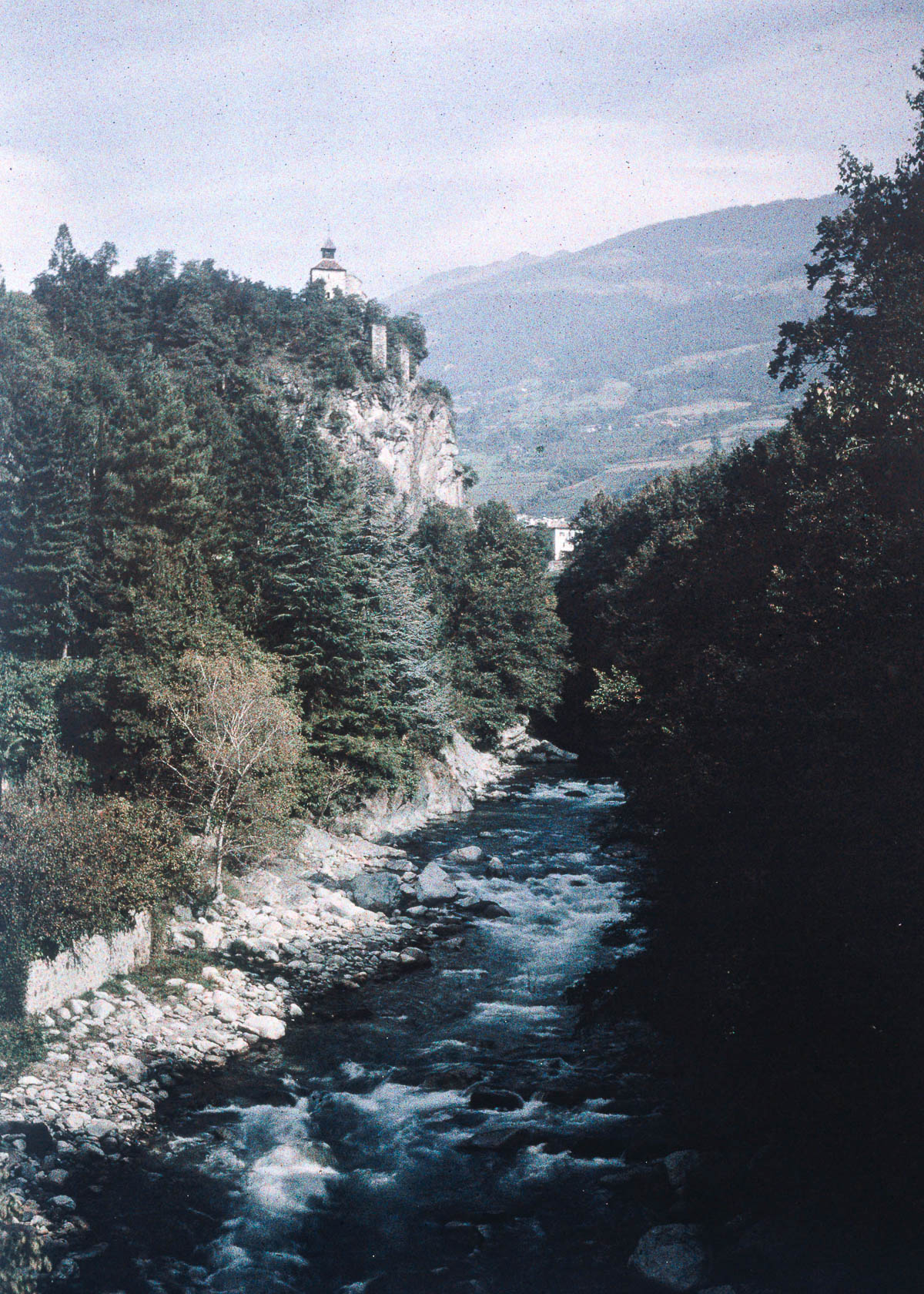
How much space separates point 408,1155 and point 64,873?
9.57 meters

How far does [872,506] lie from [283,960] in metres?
19.0

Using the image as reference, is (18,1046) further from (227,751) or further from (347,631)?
(347,631)

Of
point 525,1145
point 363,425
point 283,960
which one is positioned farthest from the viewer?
point 363,425

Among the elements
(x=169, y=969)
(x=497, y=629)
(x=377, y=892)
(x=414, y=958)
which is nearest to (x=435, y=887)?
(x=377, y=892)

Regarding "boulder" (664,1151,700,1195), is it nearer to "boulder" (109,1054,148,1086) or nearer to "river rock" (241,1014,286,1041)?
"river rock" (241,1014,286,1041)

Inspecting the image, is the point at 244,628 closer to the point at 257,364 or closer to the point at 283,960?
the point at 283,960

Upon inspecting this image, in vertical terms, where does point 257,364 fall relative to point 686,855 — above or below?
above

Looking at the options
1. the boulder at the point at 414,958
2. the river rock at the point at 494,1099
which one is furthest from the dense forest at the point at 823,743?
the boulder at the point at 414,958

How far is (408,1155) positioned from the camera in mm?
17766

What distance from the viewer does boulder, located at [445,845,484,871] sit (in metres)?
36.5

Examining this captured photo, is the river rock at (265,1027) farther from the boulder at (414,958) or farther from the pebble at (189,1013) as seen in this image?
the boulder at (414,958)

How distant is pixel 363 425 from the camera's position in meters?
101

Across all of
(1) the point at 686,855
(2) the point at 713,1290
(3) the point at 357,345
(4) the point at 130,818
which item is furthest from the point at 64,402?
(3) the point at 357,345

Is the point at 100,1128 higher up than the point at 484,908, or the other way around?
the point at 100,1128
